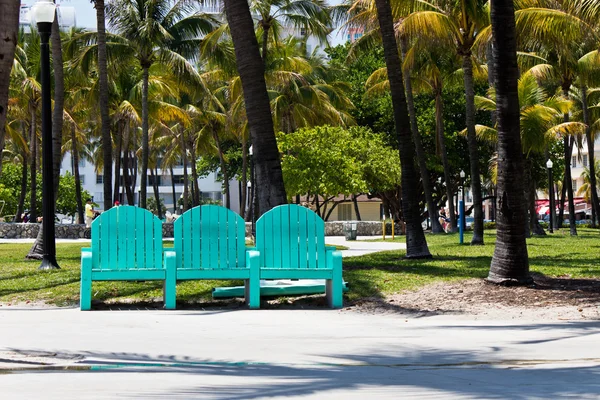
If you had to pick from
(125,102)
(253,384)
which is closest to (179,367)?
(253,384)

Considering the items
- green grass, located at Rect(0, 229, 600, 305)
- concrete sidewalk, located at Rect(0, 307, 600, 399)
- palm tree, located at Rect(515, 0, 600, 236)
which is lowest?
concrete sidewalk, located at Rect(0, 307, 600, 399)

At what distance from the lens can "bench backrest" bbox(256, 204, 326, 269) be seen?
1255 cm

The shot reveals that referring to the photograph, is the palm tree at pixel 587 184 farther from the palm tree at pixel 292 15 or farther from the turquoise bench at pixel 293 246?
the turquoise bench at pixel 293 246

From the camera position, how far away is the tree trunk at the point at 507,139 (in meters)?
13.8

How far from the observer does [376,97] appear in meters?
52.0

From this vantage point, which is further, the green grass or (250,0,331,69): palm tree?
(250,0,331,69): palm tree

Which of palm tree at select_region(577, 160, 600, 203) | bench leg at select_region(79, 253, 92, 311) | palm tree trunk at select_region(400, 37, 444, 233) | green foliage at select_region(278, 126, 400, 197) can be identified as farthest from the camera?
palm tree at select_region(577, 160, 600, 203)

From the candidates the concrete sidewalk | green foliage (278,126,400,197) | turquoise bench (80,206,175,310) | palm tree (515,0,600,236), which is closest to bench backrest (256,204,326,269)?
the concrete sidewalk

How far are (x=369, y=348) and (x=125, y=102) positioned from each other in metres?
38.3

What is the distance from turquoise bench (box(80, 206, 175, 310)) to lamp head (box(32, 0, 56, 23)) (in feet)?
18.1

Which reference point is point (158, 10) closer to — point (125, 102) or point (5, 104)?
point (125, 102)

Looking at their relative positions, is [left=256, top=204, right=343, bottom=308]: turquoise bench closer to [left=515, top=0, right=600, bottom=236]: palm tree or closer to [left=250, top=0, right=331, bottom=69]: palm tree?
[left=515, top=0, right=600, bottom=236]: palm tree

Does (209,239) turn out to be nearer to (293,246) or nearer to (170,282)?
(170,282)

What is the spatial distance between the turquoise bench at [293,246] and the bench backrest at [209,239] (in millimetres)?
306
